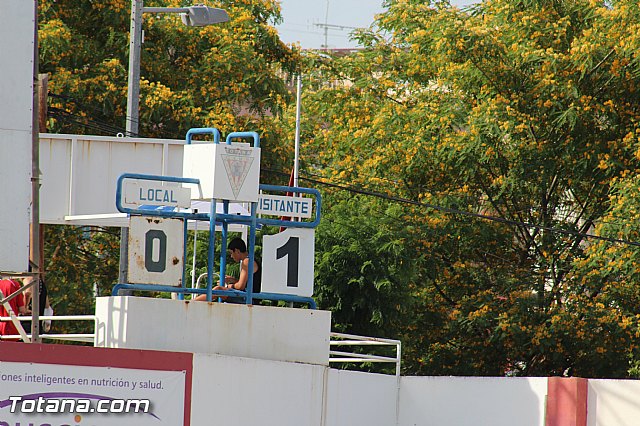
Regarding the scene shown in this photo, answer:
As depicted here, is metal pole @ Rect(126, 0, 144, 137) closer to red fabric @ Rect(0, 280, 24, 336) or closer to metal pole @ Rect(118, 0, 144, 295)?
metal pole @ Rect(118, 0, 144, 295)

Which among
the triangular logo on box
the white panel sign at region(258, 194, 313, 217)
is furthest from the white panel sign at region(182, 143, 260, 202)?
the white panel sign at region(258, 194, 313, 217)

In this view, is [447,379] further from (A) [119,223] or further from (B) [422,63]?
(B) [422,63]

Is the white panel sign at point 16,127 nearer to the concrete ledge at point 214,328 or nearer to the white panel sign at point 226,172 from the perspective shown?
the concrete ledge at point 214,328

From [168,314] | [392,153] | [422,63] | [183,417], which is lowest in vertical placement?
[183,417]

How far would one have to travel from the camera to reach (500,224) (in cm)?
2500

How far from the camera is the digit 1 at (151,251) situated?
38.3 feet

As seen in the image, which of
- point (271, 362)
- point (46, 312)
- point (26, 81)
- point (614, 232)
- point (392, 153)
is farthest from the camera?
point (392, 153)

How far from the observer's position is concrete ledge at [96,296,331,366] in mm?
11594

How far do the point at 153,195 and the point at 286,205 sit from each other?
4.44ft

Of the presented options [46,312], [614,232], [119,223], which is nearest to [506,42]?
[614,232]

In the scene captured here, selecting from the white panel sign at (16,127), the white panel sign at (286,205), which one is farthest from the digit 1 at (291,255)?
the white panel sign at (16,127)

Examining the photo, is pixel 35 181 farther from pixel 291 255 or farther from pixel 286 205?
pixel 291 255

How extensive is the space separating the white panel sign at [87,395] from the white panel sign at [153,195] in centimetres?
163

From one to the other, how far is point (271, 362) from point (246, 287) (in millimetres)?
860
